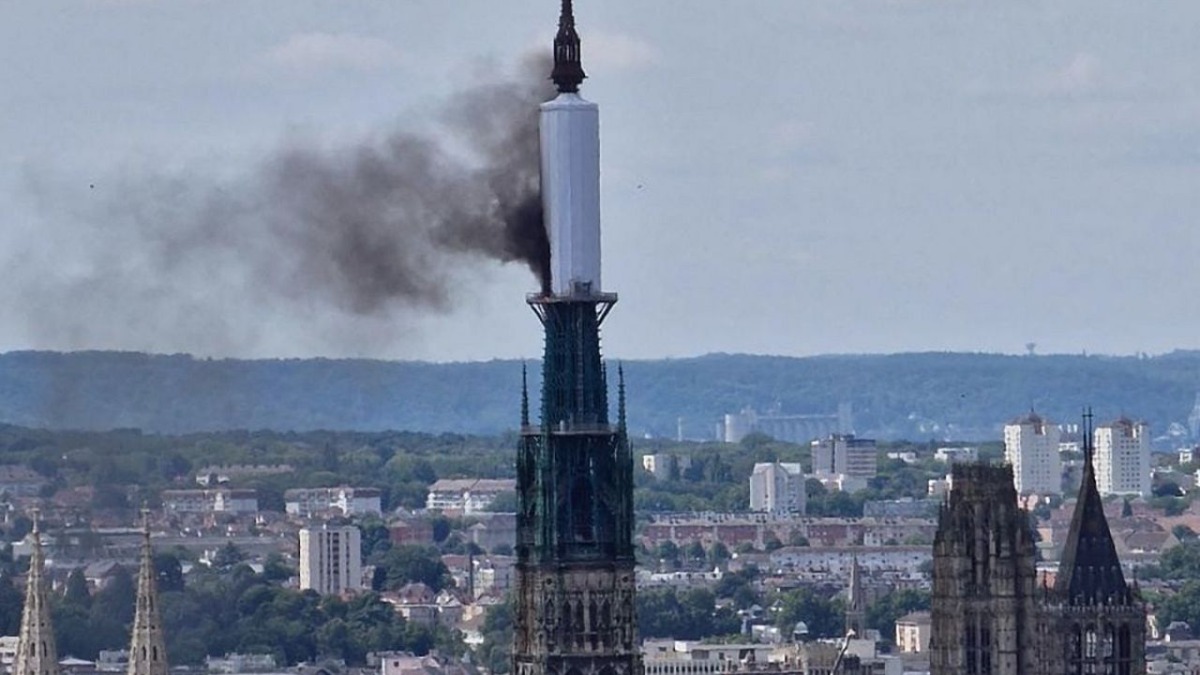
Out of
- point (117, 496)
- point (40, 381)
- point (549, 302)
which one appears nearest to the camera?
point (549, 302)

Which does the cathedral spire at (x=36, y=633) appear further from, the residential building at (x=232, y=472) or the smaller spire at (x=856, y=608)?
the smaller spire at (x=856, y=608)

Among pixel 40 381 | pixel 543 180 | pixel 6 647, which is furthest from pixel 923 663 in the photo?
pixel 543 180

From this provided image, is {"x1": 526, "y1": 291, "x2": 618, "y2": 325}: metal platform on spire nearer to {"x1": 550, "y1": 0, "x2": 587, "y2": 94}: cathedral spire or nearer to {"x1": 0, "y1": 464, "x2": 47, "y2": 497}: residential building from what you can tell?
{"x1": 550, "y1": 0, "x2": 587, "y2": 94}: cathedral spire

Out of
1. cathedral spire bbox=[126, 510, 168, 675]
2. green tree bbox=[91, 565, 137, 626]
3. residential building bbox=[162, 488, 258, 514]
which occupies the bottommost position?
cathedral spire bbox=[126, 510, 168, 675]

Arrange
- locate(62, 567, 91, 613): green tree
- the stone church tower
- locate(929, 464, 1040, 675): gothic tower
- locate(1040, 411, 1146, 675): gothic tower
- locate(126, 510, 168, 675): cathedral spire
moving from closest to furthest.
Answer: locate(126, 510, 168, 675): cathedral spire
locate(929, 464, 1040, 675): gothic tower
the stone church tower
locate(1040, 411, 1146, 675): gothic tower
locate(62, 567, 91, 613): green tree

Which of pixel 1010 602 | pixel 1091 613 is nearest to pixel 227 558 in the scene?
pixel 1091 613

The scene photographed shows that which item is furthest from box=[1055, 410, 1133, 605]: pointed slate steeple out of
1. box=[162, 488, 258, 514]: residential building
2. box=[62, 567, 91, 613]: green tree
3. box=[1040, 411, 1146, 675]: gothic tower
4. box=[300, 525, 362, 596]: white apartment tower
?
box=[300, 525, 362, 596]: white apartment tower

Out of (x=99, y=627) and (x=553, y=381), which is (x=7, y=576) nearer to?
(x=99, y=627)
